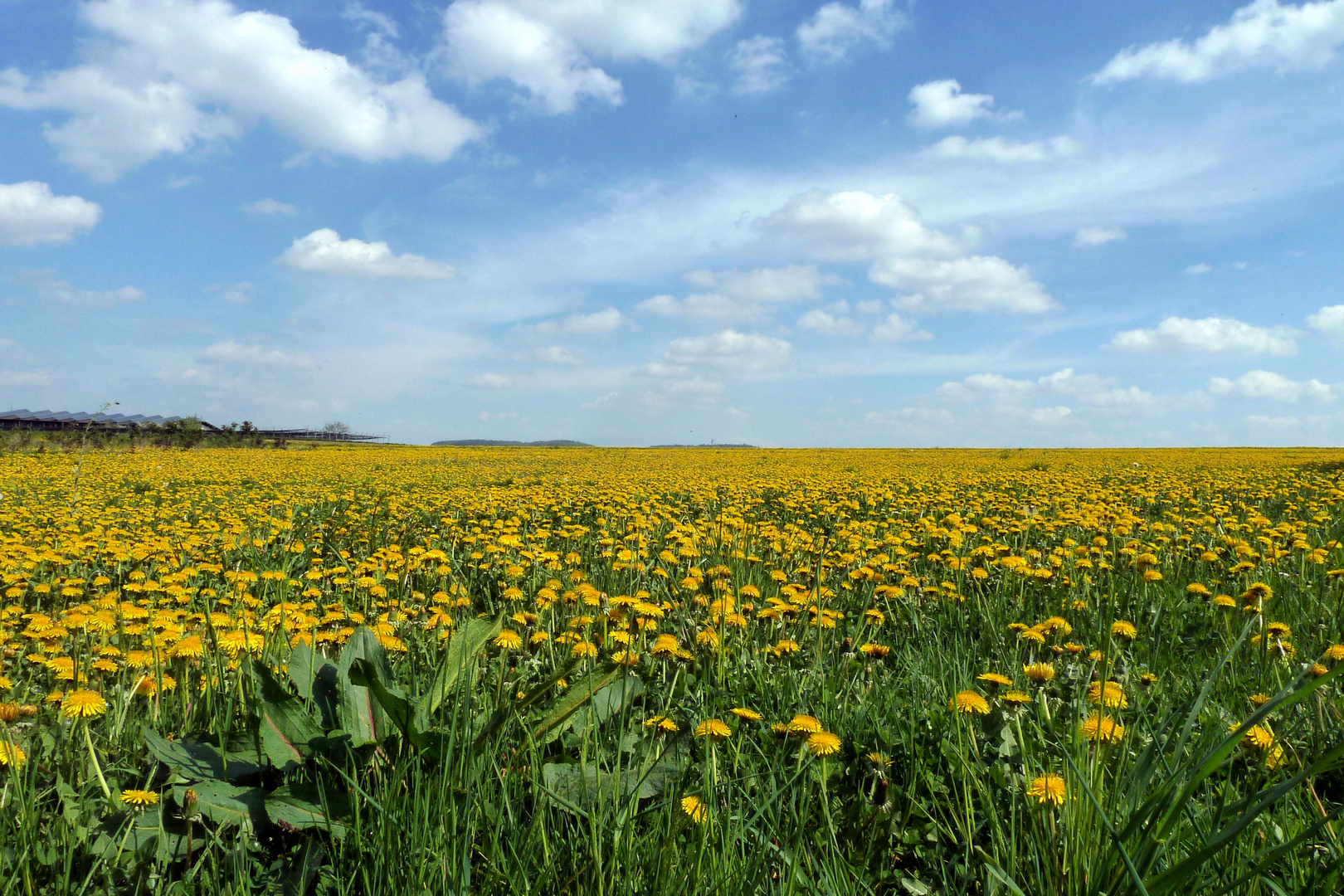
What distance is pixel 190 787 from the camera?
65.8 inches

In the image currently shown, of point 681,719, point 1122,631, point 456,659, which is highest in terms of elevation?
point 456,659

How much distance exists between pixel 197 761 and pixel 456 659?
740mm

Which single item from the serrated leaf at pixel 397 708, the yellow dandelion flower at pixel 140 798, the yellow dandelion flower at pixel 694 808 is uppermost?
the serrated leaf at pixel 397 708

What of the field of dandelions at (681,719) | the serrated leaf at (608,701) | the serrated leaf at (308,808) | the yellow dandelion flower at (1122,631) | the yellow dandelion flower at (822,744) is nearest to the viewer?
the field of dandelions at (681,719)

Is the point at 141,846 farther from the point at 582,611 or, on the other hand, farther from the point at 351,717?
the point at 582,611

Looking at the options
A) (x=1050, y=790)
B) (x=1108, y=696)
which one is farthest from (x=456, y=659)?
(x=1108, y=696)

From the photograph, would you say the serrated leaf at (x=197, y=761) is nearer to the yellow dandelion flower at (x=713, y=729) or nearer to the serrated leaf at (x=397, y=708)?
the serrated leaf at (x=397, y=708)

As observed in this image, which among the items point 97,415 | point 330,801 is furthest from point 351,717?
point 97,415

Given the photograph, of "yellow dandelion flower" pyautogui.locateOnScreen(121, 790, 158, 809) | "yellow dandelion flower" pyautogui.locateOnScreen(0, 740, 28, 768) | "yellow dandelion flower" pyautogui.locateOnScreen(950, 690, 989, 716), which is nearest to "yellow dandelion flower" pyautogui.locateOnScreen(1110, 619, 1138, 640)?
"yellow dandelion flower" pyautogui.locateOnScreen(950, 690, 989, 716)

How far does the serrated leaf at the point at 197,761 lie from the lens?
5.79 ft

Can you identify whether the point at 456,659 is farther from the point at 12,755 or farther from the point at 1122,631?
the point at 1122,631

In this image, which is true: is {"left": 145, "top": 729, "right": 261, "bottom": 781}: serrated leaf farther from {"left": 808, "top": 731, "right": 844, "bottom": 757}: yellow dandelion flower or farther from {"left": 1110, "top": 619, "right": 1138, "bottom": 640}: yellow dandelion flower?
{"left": 1110, "top": 619, "right": 1138, "bottom": 640}: yellow dandelion flower

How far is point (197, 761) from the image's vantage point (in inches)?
72.5

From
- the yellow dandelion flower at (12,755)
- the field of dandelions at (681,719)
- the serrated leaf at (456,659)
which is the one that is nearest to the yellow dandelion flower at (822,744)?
the field of dandelions at (681,719)
